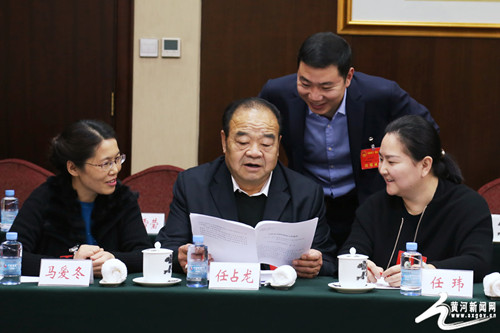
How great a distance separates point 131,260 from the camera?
237 centimetres

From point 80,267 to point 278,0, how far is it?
293cm

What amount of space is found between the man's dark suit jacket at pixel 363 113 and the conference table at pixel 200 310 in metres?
1.16

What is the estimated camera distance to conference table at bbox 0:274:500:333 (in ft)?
5.97

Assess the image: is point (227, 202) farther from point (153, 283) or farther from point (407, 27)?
point (407, 27)

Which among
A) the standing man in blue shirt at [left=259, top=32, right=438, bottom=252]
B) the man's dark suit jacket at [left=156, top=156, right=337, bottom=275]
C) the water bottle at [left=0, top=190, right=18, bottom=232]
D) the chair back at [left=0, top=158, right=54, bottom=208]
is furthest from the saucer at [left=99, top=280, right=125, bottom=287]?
the chair back at [left=0, top=158, right=54, bottom=208]

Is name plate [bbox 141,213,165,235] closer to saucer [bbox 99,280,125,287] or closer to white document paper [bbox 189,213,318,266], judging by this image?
white document paper [bbox 189,213,318,266]

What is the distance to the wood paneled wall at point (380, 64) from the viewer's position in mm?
4449

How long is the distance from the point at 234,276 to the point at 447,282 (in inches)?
22.9

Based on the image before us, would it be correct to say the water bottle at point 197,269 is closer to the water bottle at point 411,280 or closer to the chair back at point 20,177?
the water bottle at point 411,280

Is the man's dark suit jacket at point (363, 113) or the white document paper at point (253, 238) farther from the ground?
the man's dark suit jacket at point (363, 113)

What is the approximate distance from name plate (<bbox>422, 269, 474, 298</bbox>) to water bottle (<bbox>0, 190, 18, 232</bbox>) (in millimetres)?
2152

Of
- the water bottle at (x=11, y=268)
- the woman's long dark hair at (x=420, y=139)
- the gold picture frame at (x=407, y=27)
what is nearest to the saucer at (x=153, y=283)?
the water bottle at (x=11, y=268)

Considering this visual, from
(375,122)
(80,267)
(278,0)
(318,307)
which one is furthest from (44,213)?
(278,0)

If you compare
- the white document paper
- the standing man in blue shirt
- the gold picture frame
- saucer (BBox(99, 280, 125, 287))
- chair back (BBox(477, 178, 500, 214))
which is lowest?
chair back (BBox(477, 178, 500, 214))
